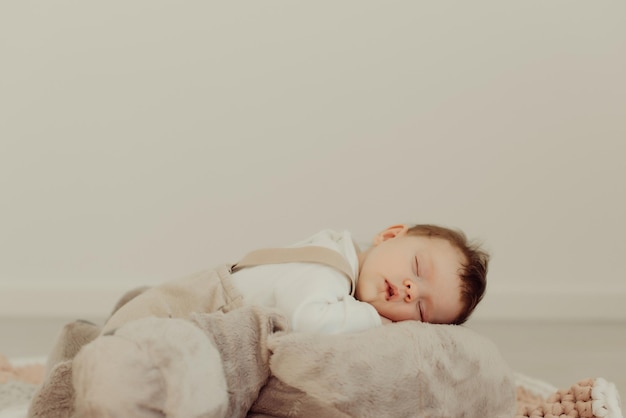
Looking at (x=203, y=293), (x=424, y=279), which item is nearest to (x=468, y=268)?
(x=424, y=279)

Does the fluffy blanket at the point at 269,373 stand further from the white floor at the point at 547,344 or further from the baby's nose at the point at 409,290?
the white floor at the point at 547,344

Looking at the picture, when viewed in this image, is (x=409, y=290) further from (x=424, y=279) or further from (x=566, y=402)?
(x=566, y=402)

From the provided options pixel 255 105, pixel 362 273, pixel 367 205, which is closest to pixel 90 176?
pixel 255 105

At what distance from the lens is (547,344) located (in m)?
2.14

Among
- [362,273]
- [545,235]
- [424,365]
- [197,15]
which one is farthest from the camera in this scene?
[545,235]

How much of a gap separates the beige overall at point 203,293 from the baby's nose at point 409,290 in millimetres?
77

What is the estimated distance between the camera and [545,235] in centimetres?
227

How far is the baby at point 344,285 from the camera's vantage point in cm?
107

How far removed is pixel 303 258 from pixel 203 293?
15 centimetres

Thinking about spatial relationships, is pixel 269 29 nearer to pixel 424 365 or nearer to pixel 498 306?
pixel 498 306

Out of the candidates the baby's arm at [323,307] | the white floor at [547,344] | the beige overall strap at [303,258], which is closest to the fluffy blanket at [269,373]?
the baby's arm at [323,307]

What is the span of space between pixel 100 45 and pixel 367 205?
2.70ft

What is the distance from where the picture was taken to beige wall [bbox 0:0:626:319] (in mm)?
2096

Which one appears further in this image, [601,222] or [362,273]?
[601,222]
